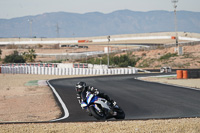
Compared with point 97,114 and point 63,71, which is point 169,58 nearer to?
point 63,71

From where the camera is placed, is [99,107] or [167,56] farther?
[167,56]

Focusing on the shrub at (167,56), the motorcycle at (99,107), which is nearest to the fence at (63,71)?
the shrub at (167,56)

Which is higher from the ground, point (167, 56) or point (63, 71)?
point (167, 56)

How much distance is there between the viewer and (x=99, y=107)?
12.6m

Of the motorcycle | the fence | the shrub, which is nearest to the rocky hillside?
the shrub

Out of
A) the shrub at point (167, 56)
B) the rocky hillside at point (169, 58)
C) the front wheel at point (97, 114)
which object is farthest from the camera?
the shrub at point (167, 56)

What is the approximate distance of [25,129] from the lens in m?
10.6

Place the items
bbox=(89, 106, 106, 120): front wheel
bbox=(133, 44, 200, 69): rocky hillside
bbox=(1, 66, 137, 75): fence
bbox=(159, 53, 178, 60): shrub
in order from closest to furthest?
bbox=(89, 106, 106, 120): front wheel
bbox=(1, 66, 137, 75): fence
bbox=(133, 44, 200, 69): rocky hillside
bbox=(159, 53, 178, 60): shrub

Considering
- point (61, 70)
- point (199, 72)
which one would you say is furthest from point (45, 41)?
point (199, 72)

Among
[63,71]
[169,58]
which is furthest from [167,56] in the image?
[63,71]

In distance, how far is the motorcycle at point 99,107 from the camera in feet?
41.0

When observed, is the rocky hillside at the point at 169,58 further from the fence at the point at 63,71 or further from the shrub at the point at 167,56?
the fence at the point at 63,71

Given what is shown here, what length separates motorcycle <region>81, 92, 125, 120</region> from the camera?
1251cm

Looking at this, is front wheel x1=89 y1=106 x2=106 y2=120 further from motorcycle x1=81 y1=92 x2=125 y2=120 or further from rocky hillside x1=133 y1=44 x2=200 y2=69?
rocky hillside x1=133 y1=44 x2=200 y2=69
